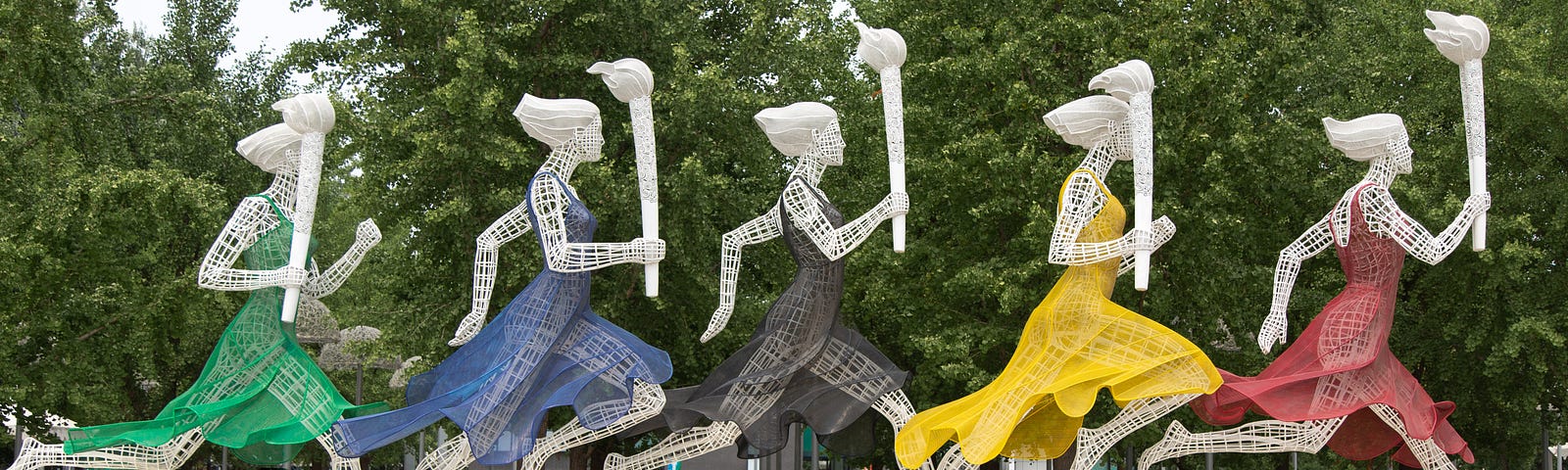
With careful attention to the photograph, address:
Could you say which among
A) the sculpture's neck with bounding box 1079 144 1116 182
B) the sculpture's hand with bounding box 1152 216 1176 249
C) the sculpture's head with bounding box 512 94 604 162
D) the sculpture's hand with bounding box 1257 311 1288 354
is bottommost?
the sculpture's hand with bounding box 1257 311 1288 354

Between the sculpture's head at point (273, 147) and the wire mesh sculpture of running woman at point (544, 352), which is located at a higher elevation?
the sculpture's head at point (273, 147)

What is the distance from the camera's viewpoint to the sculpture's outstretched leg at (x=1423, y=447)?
10.8 metres

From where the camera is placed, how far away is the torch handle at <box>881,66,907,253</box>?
34.5 feet

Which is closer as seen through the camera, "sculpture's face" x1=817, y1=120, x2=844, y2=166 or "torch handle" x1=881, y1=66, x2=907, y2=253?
"torch handle" x1=881, y1=66, x2=907, y2=253

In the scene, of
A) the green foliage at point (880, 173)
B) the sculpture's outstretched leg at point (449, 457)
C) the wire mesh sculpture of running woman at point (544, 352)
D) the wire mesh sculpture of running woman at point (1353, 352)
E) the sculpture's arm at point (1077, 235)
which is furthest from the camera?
the green foliage at point (880, 173)

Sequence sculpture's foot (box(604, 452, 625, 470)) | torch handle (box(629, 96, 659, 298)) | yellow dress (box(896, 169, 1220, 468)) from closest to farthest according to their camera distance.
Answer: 1. yellow dress (box(896, 169, 1220, 468))
2. torch handle (box(629, 96, 659, 298))
3. sculpture's foot (box(604, 452, 625, 470))

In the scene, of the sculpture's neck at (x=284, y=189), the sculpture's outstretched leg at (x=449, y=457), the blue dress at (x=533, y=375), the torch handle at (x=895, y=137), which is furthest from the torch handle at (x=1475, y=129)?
the sculpture's neck at (x=284, y=189)

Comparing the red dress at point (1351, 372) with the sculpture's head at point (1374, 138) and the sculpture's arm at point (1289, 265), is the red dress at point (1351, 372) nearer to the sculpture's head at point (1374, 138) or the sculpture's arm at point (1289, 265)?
the sculpture's arm at point (1289, 265)

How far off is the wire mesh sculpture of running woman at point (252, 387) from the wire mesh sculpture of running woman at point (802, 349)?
2.78 m

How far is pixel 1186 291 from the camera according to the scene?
585 inches

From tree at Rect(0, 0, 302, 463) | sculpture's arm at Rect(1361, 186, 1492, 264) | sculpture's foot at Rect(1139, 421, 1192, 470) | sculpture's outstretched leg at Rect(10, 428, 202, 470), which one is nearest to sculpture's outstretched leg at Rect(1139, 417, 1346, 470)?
sculpture's foot at Rect(1139, 421, 1192, 470)

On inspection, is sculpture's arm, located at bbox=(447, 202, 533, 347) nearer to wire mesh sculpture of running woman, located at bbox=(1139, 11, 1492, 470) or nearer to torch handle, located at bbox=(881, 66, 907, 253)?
torch handle, located at bbox=(881, 66, 907, 253)

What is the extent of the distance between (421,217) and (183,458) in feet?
15.7

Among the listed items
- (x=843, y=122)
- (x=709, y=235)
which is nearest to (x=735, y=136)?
(x=709, y=235)
